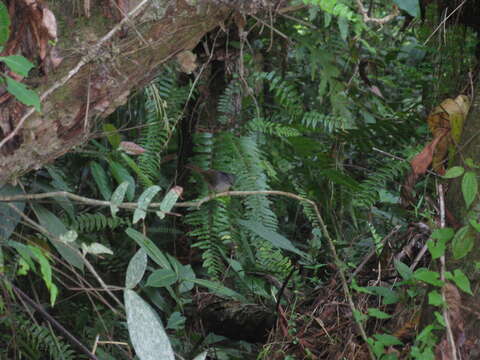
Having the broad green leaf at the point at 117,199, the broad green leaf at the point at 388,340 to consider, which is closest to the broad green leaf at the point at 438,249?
the broad green leaf at the point at 388,340

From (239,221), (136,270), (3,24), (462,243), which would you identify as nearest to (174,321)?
(239,221)

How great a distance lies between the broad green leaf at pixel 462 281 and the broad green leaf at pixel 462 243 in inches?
1.2

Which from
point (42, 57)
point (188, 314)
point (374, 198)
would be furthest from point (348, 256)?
point (42, 57)

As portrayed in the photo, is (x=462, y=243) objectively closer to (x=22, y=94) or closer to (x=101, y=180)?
(x=22, y=94)

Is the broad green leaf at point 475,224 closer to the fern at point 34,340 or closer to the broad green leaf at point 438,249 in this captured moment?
the broad green leaf at point 438,249

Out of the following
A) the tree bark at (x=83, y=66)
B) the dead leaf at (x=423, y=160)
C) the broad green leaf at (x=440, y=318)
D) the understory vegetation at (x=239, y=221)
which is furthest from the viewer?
the understory vegetation at (x=239, y=221)

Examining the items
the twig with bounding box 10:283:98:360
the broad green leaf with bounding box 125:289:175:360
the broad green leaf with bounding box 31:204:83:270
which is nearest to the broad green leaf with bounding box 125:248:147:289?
the broad green leaf with bounding box 125:289:175:360

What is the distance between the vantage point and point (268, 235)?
6.40ft

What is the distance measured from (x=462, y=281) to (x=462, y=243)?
75 millimetres

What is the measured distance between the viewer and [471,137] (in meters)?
1.24

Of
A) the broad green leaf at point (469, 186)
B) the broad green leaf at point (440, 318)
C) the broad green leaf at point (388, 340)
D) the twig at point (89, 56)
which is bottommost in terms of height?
the broad green leaf at point (388, 340)

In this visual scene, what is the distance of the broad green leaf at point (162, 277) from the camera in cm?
147

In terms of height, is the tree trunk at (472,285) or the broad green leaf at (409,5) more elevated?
the broad green leaf at (409,5)

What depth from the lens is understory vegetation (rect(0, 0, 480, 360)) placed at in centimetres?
157
